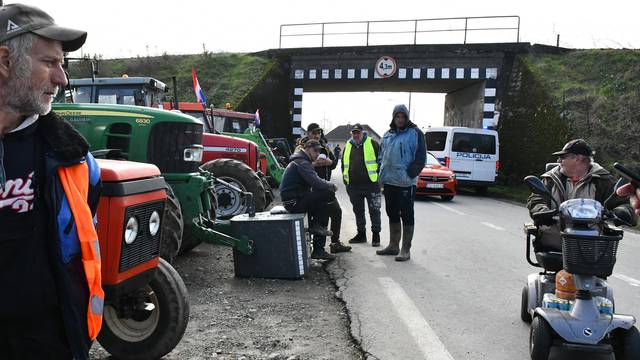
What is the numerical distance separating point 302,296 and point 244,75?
20.6 metres

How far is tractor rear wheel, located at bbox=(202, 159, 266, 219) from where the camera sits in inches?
314

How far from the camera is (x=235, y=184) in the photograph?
26.7ft

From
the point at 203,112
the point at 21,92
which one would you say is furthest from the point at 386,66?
the point at 21,92

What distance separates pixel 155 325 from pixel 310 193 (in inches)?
136

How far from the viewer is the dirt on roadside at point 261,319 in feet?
11.7

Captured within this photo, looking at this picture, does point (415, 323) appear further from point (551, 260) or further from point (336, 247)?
point (336, 247)

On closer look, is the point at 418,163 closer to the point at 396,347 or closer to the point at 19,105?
the point at 396,347

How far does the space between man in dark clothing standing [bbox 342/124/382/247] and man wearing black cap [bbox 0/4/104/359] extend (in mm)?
6385

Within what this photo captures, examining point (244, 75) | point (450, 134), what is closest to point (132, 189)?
point (450, 134)

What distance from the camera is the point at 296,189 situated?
655cm

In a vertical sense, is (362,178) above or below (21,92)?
below

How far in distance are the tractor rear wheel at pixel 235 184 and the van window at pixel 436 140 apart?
1037cm

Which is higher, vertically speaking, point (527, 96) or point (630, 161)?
point (527, 96)

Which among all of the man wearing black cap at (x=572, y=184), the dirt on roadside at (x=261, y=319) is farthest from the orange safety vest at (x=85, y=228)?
the man wearing black cap at (x=572, y=184)
